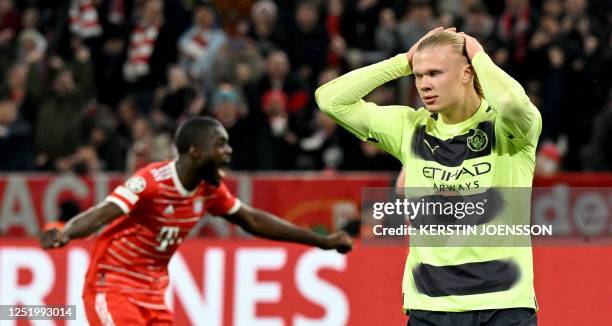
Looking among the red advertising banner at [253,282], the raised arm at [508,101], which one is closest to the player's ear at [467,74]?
the raised arm at [508,101]

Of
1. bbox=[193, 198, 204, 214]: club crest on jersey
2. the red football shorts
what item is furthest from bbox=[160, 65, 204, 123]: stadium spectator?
the red football shorts

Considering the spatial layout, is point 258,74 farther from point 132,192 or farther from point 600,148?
point 132,192

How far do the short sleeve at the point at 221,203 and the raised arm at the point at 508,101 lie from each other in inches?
98.2

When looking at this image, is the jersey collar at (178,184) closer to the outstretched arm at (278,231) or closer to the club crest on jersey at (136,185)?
the club crest on jersey at (136,185)

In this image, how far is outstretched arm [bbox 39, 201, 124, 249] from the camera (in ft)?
20.9

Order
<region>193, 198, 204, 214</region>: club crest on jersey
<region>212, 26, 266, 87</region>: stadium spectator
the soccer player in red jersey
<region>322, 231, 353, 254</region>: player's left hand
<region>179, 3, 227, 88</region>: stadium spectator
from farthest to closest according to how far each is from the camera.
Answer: <region>179, 3, 227, 88</region>: stadium spectator
<region>212, 26, 266, 87</region>: stadium spectator
<region>322, 231, 353, 254</region>: player's left hand
<region>193, 198, 204, 214</region>: club crest on jersey
the soccer player in red jersey

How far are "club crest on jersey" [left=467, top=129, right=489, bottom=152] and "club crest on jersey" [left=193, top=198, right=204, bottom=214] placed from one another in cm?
231

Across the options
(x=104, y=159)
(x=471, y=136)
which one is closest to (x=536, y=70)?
(x=104, y=159)

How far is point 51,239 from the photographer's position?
636 centimetres

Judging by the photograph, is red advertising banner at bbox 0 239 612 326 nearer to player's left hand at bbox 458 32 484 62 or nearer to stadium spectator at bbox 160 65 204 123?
player's left hand at bbox 458 32 484 62

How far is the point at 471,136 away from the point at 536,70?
885 centimetres

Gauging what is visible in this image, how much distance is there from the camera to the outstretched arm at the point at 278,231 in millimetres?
7223

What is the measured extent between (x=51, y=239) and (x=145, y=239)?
0.69m

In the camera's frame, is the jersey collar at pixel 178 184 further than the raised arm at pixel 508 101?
Yes
